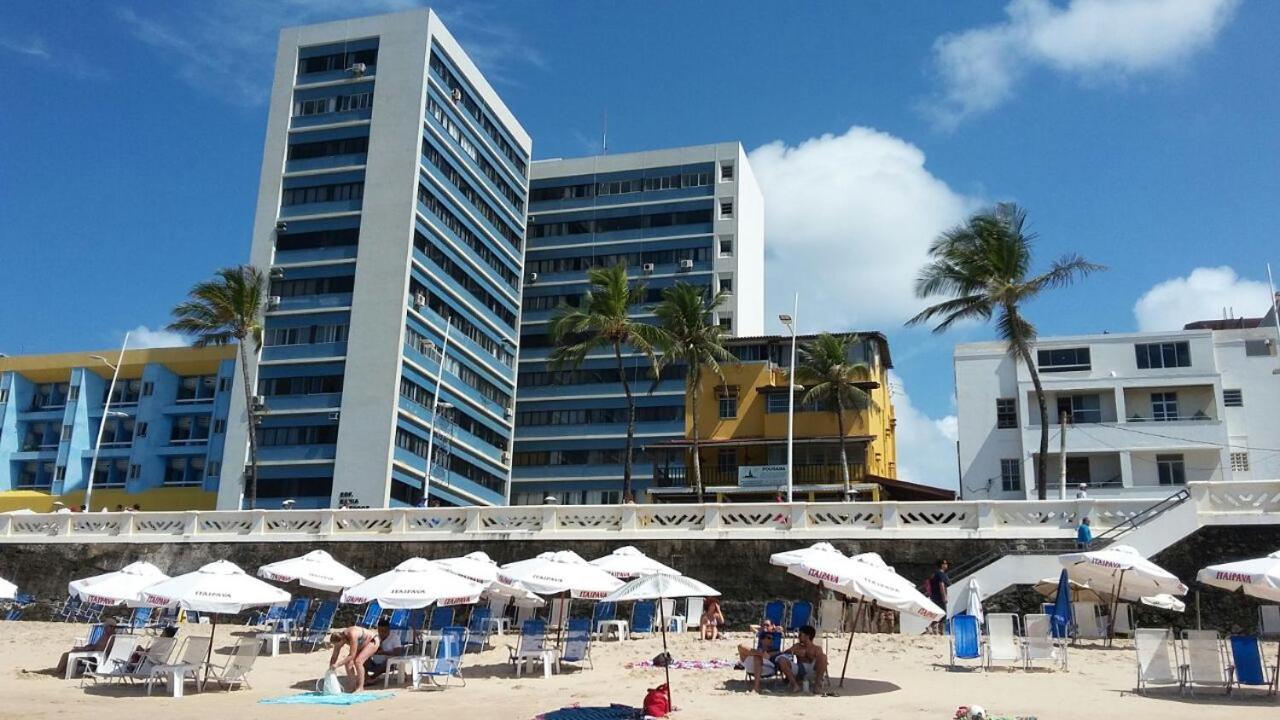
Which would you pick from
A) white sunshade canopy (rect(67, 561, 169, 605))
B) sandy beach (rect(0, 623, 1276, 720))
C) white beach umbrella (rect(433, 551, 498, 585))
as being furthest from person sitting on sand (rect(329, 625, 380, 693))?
white sunshade canopy (rect(67, 561, 169, 605))

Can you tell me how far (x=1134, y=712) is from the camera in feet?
45.1

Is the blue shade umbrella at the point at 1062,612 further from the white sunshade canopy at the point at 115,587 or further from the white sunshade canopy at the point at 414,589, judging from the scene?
the white sunshade canopy at the point at 115,587

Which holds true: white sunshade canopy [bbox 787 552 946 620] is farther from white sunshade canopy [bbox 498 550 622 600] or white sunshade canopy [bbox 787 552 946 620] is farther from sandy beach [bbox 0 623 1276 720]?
white sunshade canopy [bbox 498 550 622 600]

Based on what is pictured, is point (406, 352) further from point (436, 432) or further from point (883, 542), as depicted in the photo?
point (883, 542)

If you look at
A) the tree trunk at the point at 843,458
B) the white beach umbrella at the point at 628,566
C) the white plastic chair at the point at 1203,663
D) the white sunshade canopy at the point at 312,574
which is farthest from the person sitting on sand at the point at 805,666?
the tree trunk at the point at 843,458

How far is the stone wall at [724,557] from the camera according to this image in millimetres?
23953

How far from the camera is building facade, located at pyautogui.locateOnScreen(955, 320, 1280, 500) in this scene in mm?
48531

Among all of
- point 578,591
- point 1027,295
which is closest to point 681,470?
point 1027,295

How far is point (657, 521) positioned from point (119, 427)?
Result: 2089 inches

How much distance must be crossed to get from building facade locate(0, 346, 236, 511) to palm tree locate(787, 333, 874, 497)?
3618 cm

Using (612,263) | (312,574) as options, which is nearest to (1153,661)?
(312,574)

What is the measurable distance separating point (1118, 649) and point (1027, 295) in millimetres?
19655

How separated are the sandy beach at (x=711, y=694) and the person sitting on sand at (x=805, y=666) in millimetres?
334

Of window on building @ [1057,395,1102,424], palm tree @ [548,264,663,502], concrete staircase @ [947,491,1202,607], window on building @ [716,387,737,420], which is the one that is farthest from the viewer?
window on building @ [716,387,737,420]
